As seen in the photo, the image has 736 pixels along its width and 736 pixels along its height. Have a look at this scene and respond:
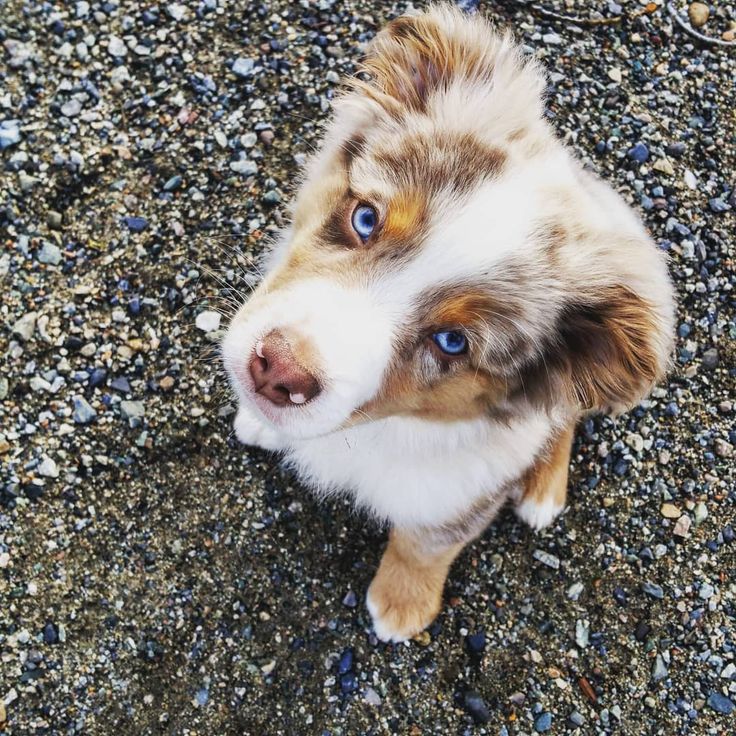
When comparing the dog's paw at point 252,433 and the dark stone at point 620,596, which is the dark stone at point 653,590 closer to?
the dark stone at point 620,596

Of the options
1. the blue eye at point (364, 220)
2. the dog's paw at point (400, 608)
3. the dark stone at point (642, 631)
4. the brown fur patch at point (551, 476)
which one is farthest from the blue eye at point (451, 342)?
the dark stone at point (642, 631)

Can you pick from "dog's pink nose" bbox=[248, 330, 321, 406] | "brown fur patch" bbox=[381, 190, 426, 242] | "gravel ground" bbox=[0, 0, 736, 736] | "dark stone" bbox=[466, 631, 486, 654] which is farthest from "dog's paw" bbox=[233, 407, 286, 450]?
"brown fur patch" bbox=[381, 190, 426, 242]

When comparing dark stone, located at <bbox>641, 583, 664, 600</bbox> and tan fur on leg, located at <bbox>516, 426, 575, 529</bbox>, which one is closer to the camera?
tan fur on leg, located at <bbox>516, 426, 575, 529</bbox>

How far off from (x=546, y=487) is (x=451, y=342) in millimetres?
1539

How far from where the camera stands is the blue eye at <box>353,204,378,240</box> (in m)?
2.39

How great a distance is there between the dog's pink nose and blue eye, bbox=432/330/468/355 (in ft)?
1.41

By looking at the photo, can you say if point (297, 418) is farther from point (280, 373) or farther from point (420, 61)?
point (420, 61)

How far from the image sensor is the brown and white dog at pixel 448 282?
7.32 feet

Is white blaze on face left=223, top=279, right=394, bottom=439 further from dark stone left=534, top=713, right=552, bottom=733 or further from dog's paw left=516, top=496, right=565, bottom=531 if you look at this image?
dark stone left=534, top=713, right=552, bottom=733

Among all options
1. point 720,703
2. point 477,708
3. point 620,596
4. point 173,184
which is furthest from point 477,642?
point 173,184

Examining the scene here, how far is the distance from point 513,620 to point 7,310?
2907 mm

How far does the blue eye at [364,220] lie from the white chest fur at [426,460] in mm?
700

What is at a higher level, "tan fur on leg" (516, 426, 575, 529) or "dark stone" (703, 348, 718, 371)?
"dark stone" (703, 348, 718, 371)

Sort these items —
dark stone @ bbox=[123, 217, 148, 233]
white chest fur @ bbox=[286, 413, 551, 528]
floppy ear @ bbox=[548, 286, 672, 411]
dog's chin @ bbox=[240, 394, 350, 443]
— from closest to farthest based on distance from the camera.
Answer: dog's chin @ bbox=[240, 394, 350, 443] → floppy ear @ bbox=[548, 286, 672, 411] → white chest fur @ bbox=[286, 413, 551, 528] → dark stone @ bbox=[123, 217, 148, 233]
